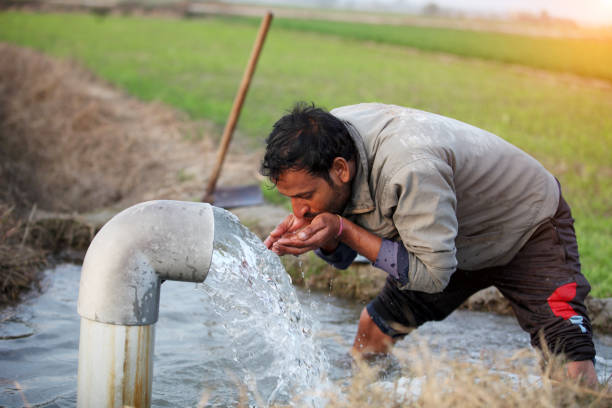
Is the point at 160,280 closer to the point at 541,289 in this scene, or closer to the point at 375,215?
the point at 375,215

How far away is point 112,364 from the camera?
213 cm

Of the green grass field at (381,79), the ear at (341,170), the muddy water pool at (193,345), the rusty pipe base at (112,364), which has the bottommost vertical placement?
the muddy water pool at (193,345)

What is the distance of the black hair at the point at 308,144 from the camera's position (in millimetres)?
2381

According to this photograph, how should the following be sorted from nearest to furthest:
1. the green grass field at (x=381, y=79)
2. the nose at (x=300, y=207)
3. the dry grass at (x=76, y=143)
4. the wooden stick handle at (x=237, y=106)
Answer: the nose at (x=300, y=207) < the wooden stick handle at (x=237, y=106) < the dry grass at (x=76, y=143) < the green grass field at (x=381, y=79)

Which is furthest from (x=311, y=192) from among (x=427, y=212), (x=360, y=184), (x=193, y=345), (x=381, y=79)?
(x=381, y=79)

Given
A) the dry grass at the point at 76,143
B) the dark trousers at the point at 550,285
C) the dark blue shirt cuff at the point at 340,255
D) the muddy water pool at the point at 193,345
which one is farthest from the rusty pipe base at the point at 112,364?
the dry grass at the point at 76,143

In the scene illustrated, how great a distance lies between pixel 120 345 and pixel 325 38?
87.8 feet

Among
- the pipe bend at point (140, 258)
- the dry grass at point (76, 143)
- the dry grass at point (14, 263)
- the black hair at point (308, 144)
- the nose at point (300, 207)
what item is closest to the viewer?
the pipe bend at point (140, 258)

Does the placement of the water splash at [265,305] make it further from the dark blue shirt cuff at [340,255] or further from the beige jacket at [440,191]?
the beige jacket at [440,191]

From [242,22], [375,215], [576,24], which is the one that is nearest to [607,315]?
[375,215]

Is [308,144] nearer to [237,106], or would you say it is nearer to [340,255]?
[340,255]

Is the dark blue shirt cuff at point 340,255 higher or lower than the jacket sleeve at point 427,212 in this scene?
lower

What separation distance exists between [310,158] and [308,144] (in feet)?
0.17

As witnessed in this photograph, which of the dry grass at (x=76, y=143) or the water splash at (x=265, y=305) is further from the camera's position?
the dry grass at (x=76, y=143)
